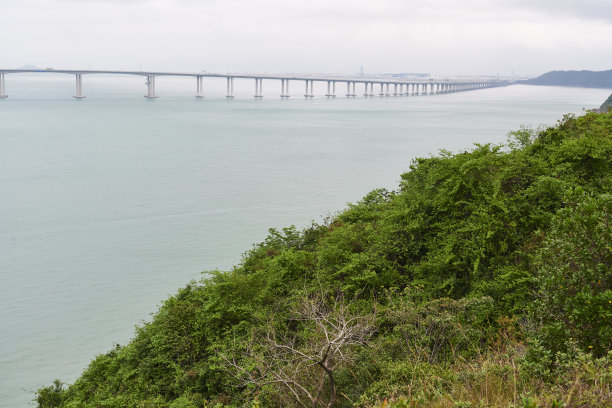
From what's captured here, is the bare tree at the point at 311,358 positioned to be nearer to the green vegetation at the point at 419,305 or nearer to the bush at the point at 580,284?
the green vegetation at the point at 419,305

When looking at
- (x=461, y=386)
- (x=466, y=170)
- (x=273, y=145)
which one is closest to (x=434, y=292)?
(x=466, y=170)

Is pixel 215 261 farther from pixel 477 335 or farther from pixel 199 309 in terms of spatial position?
pixel 477 335

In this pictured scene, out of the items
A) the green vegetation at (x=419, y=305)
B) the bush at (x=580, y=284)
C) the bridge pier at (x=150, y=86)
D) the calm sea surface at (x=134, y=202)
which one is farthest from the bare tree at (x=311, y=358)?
the bridge pier at (x=150, y=86)

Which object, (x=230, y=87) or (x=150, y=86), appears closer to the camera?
(x=150, y=86)

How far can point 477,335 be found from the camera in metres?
9.47

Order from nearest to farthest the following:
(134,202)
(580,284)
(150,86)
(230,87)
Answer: (580,284) < (134,202) < (150,86) < (230,87)

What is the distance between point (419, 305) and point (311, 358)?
12.9 ft

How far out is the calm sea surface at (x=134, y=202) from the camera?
19359 mm

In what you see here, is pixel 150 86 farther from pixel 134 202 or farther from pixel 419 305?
pixel 419 305

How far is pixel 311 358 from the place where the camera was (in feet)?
23.6

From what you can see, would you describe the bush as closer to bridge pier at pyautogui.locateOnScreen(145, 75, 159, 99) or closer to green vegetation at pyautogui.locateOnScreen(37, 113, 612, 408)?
green vegetation at pyautogui.locateOnScreen(37, 113, 612, 408)

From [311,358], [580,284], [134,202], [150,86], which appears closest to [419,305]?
[311,358]

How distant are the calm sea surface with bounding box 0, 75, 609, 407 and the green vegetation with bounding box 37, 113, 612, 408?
4669 millimetres

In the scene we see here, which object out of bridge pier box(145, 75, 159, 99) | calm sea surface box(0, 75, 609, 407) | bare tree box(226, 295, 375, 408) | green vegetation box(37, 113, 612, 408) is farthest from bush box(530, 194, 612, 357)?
bridge pier box(145, 75, 159, 99)
